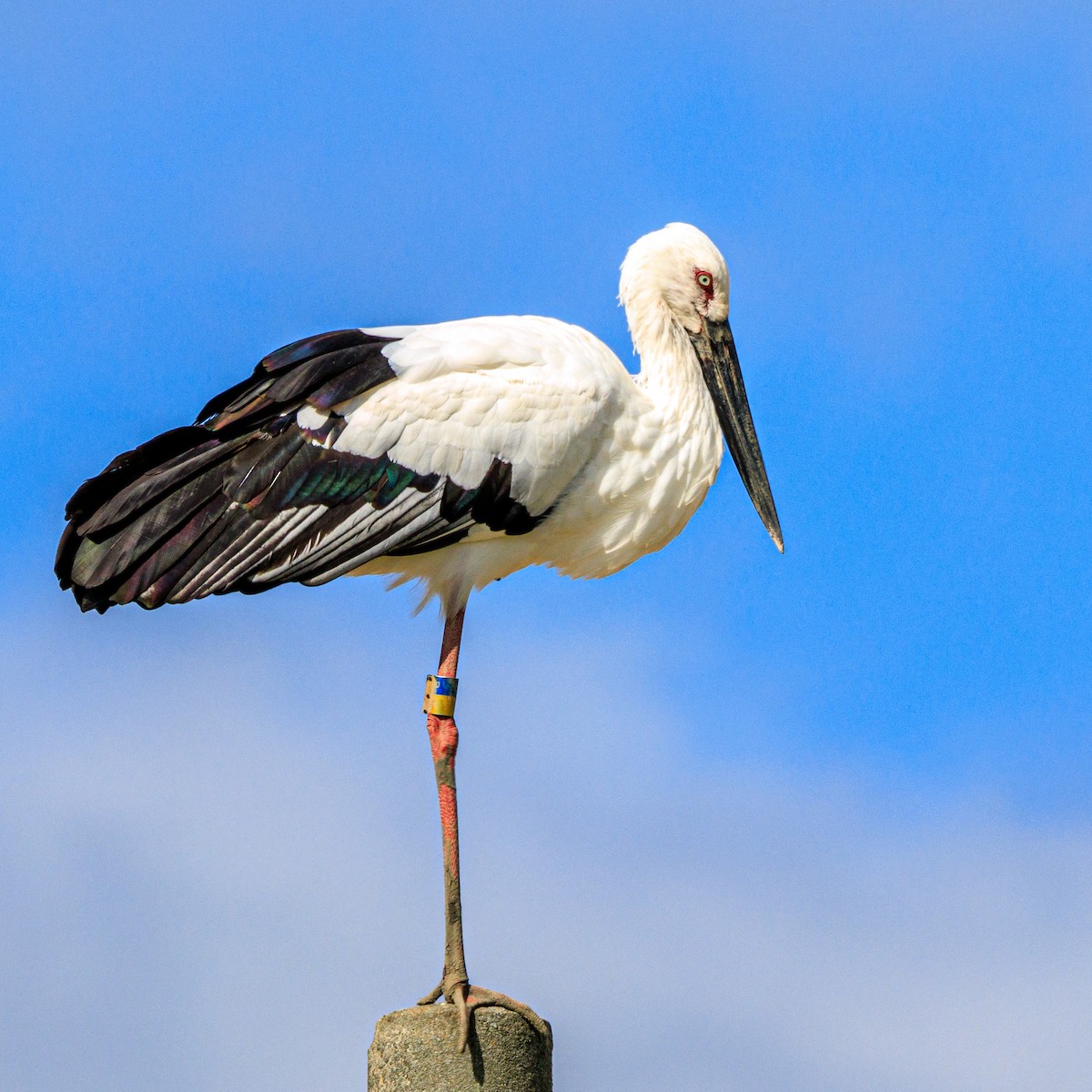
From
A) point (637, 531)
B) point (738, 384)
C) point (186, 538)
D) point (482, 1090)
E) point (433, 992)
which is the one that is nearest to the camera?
point (482, 1090)

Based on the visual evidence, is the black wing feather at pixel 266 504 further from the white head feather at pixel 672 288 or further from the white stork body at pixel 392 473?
the white head feather at pixel 672 288

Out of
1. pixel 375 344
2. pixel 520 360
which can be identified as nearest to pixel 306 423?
pixel 375 344

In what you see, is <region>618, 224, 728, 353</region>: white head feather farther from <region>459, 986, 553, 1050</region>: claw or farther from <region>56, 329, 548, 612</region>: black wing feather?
<region>459, 986, 553, 1050</region>: claw

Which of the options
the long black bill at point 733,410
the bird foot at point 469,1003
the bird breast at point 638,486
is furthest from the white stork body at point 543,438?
the bird foot at point 469,1003

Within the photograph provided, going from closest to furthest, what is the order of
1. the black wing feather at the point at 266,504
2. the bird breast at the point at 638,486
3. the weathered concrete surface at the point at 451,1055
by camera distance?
the weathered concrete surface at the point at 451,1055 < the black wing feather at the point at 266,504 < the bird breast at the point at 638,486

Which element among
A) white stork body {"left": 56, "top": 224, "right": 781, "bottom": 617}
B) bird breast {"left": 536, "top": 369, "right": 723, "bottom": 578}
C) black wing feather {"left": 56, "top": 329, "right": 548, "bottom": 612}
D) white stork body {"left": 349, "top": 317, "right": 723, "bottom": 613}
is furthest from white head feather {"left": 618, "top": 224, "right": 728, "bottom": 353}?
black wing feather {"left": 56, "top": 329, "right": 548, "bottom": 612}

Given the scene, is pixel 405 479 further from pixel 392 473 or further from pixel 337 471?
pixel 337 471

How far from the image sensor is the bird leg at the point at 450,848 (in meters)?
7.46

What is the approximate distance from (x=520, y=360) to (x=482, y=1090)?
341 cm

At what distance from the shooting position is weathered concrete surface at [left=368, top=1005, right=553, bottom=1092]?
7.09 m

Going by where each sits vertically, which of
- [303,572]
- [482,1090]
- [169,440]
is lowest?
[482,1090]

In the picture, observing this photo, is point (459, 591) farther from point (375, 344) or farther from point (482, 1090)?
point (482, 1090)

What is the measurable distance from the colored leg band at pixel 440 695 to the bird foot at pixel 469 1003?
1336mm

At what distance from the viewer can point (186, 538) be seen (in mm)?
8266
